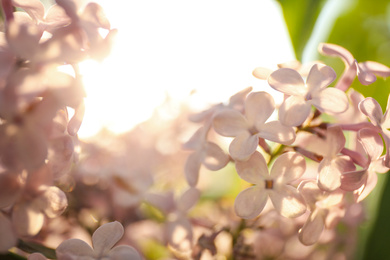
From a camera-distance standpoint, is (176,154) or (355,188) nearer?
(355,188)

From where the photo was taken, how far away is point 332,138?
0.42m

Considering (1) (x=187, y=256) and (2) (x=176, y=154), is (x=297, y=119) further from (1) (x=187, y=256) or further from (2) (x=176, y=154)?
(2) (x=176, y=154)

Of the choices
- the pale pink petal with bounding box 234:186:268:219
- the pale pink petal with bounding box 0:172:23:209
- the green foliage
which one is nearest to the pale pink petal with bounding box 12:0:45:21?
the pale pink petal with bounding box 0:172:23:209

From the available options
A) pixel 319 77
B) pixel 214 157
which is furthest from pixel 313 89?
pixel 214 157

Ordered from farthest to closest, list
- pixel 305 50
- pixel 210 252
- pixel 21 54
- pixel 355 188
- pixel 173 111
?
pixel 173 111 → pixel 305 50 → pixel 210 252 → pixel 355 188 → pixel 21 54

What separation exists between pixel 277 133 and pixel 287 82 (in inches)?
2.0

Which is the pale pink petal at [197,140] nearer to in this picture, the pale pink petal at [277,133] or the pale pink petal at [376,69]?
the pale pink petal at [277,133]

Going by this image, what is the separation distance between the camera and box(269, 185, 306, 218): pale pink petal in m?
0.41

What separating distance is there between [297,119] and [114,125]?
0.52 m

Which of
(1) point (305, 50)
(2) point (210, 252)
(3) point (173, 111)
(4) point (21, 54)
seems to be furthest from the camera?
(3) point (173, 111)

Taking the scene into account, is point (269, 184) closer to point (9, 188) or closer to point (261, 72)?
point (261, 72)

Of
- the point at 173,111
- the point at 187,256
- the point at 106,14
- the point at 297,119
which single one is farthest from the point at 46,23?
the point at 173,111

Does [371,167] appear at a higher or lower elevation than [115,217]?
higher

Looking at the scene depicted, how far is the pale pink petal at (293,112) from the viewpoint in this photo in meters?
0.40
